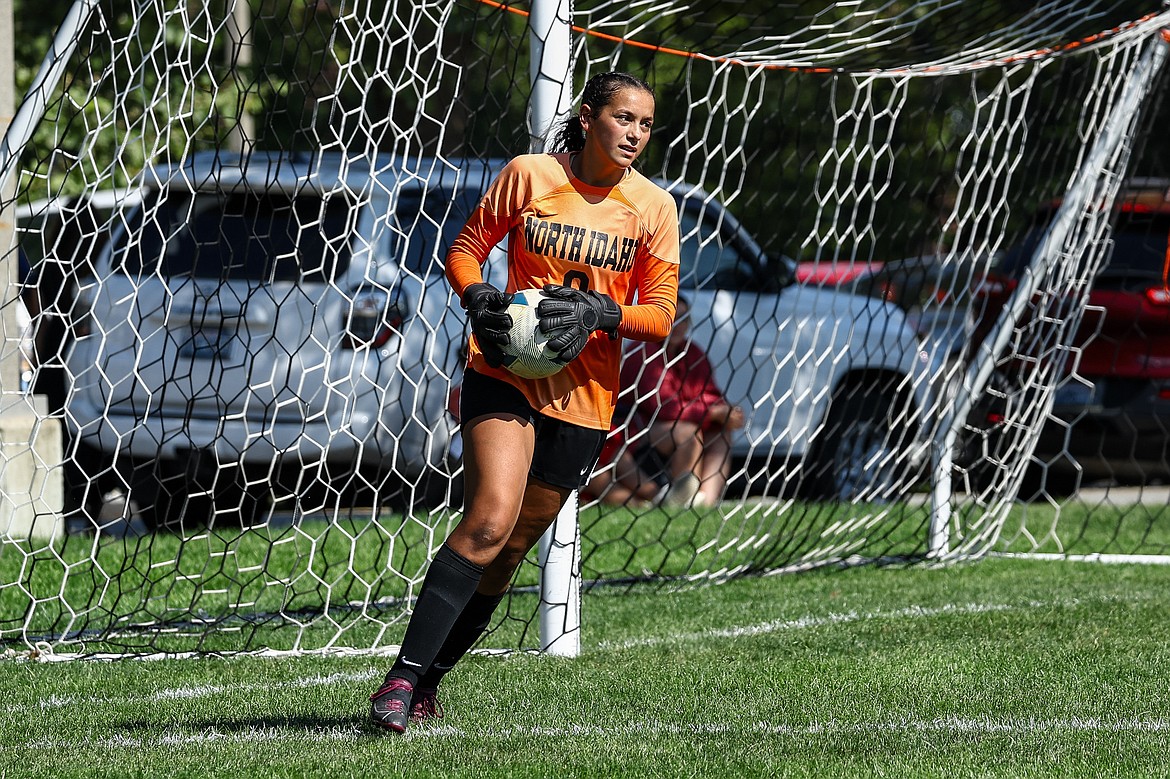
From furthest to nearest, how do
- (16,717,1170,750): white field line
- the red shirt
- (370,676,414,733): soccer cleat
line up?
the red shirt → (16,717,1170,750): white field line → (370,676,414,733): soccer cleat

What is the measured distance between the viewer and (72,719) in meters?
4.05

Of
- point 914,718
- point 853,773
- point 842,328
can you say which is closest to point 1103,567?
point 842,328

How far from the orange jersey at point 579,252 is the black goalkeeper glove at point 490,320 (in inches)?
4.5

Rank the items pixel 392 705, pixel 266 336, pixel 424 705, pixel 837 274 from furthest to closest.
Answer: pixel 837 274, pixel 266 336, pixel 424 705, pixel 392 705

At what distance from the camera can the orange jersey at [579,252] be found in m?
3.70

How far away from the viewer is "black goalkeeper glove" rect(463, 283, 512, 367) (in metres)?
3.52

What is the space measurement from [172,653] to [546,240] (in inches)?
87.8

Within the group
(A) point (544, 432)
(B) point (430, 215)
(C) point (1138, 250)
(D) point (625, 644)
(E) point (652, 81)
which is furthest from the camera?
(C) point (1138, 250)

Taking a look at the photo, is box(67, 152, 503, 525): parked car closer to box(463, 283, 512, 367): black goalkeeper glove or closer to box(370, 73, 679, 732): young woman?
box(370, 73, 679, 732): young woman

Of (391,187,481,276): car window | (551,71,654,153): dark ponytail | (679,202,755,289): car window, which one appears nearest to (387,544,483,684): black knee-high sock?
(551,71,654,153): dark ponytail

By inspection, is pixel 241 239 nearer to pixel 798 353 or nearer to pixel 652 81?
pixel 652 81

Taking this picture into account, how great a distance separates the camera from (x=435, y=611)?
366cm

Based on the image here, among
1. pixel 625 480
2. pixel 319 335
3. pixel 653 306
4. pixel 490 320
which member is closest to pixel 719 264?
pixel 625 480

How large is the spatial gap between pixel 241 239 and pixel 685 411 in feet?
7.79
